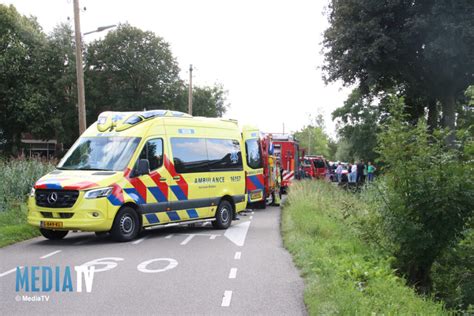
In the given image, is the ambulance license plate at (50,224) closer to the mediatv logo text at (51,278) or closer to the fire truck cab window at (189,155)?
the mediatv logo text at (51,278)

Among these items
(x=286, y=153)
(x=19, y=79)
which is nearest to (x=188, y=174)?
(x=286, y=153)

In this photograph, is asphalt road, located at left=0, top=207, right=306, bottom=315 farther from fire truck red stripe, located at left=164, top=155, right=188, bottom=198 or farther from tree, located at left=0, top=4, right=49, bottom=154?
tree, located at left=0, top=4, right=49, bottom=154

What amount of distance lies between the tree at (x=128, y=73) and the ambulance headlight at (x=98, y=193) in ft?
113

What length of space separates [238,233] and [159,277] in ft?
18.6

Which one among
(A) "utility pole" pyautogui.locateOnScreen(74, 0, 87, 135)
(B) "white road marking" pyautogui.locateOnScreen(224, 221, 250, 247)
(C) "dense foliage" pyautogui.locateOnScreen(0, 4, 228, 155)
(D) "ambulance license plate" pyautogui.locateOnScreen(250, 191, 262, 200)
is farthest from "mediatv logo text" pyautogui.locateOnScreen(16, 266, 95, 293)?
(C) "dense foliage" pyautogui.locateOnScreen(0, 4, 228, 155)

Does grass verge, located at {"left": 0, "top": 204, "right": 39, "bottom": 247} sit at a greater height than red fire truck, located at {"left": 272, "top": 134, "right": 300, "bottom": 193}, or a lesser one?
lesser

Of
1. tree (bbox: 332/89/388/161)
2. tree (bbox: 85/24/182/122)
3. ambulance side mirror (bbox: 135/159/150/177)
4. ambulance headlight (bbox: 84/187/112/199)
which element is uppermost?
tree (bbox: 85/24/182/122)

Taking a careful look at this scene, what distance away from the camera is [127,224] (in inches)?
450

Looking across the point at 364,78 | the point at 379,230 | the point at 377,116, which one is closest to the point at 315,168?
the point at 377,116

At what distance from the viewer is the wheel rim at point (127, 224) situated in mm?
11273

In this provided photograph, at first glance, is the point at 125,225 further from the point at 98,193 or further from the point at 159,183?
the point at 159,183

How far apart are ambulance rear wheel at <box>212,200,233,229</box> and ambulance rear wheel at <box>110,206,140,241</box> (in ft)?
9.86

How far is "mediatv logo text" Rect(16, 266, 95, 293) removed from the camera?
7.18 meters

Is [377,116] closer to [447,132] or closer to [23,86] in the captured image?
[23,86]
